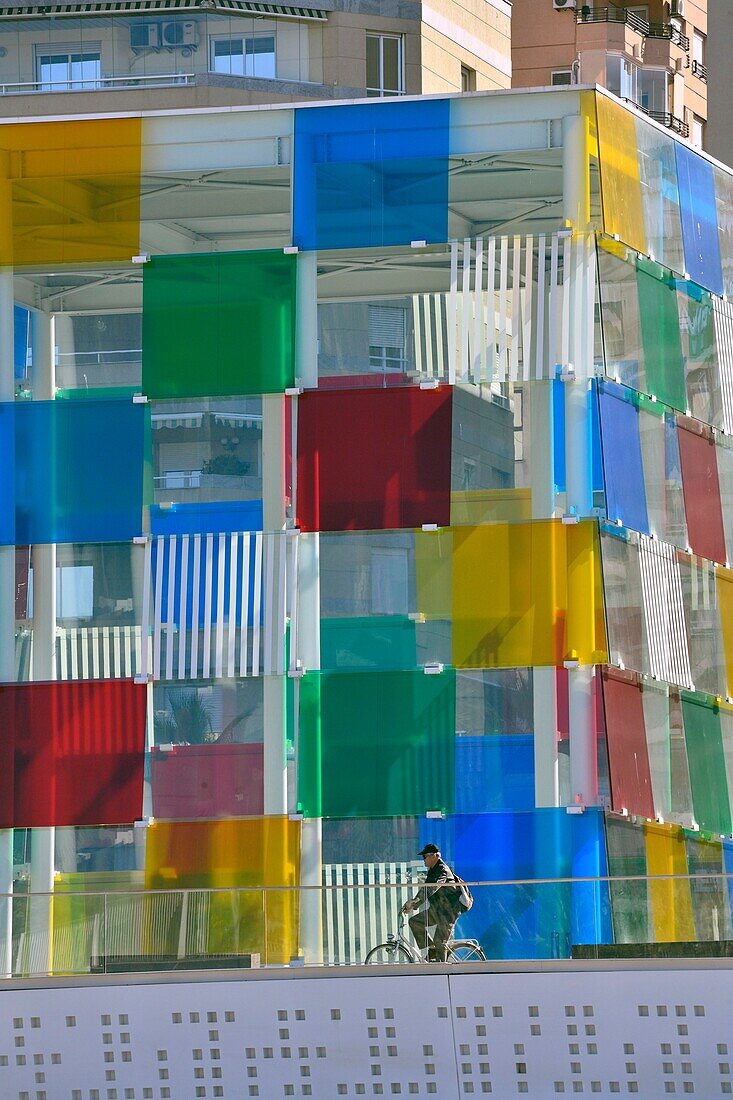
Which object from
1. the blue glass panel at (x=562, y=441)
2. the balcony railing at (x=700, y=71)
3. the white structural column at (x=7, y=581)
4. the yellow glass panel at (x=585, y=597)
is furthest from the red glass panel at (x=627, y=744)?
the balcony railing at (x=700, y=71)

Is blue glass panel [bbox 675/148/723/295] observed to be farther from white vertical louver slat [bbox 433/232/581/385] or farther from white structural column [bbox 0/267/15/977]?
white structural column [bbox 0/267/15/977]

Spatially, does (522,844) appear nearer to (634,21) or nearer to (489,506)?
(489,506)

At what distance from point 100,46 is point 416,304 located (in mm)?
22736

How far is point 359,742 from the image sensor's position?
28.5 m

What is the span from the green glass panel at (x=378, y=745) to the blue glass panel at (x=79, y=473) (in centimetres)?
326

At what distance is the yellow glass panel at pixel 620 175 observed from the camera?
29453 mm

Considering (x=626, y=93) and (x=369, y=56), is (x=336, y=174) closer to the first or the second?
(x=626, y=93)

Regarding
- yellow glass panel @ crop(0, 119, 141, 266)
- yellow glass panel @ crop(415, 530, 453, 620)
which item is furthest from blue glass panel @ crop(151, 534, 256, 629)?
yellow glass panel @ crop(0, 119, 141, 266)

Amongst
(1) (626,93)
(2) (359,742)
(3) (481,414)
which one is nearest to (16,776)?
(2) (359,742)

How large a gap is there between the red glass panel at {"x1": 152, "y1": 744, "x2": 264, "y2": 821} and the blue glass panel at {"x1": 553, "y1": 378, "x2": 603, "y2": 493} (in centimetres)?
480

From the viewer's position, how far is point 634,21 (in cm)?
7075

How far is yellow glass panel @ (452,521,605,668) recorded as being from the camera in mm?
28578

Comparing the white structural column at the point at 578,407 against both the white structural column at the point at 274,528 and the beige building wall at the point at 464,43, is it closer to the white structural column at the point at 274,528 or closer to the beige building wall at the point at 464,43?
the white structural column at the point at 274,528

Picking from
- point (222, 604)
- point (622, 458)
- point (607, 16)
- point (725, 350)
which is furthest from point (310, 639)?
point (607, 16)
